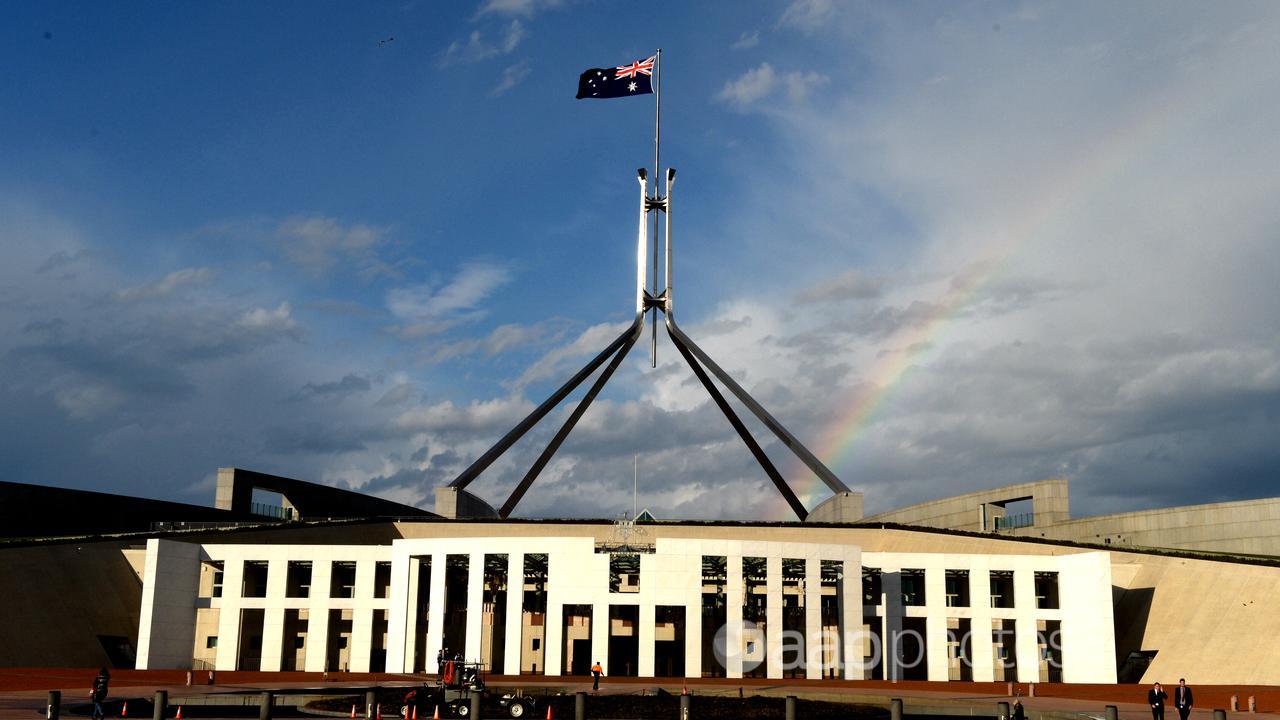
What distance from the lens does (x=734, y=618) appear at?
41.9m

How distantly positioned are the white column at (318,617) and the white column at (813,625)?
1950 centimetres

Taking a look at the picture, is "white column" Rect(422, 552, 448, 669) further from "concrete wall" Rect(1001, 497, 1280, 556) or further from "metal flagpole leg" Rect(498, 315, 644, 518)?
"concrete wall" Rect(1001, 497, 1280, 556)

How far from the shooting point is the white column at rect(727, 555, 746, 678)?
137 ft

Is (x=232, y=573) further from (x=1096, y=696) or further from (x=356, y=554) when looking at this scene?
(x=1096, y=696)

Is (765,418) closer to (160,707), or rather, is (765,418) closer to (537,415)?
(537,415)

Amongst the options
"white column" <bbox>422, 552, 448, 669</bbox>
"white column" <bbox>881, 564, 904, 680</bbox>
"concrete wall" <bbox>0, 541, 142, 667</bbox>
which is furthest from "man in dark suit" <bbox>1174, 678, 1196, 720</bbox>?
"concrete wall" <bbox>0, 541, 142, 667</bbox>

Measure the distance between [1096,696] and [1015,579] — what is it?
9391mm

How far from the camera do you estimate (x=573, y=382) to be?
213 ft

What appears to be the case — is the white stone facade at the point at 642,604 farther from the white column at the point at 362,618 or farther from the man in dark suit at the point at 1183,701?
the man in dark suit at the point at 1183,701

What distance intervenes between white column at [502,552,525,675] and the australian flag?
83.8 ft

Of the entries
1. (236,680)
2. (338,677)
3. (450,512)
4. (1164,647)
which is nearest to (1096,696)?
(1164,647)

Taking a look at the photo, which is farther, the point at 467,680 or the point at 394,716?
the point at 467,680

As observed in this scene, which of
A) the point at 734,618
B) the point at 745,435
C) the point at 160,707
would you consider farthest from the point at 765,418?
the point at 160,707

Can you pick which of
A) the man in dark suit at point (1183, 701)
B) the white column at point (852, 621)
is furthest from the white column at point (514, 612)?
the man in dark suit at point (1183, 701)
